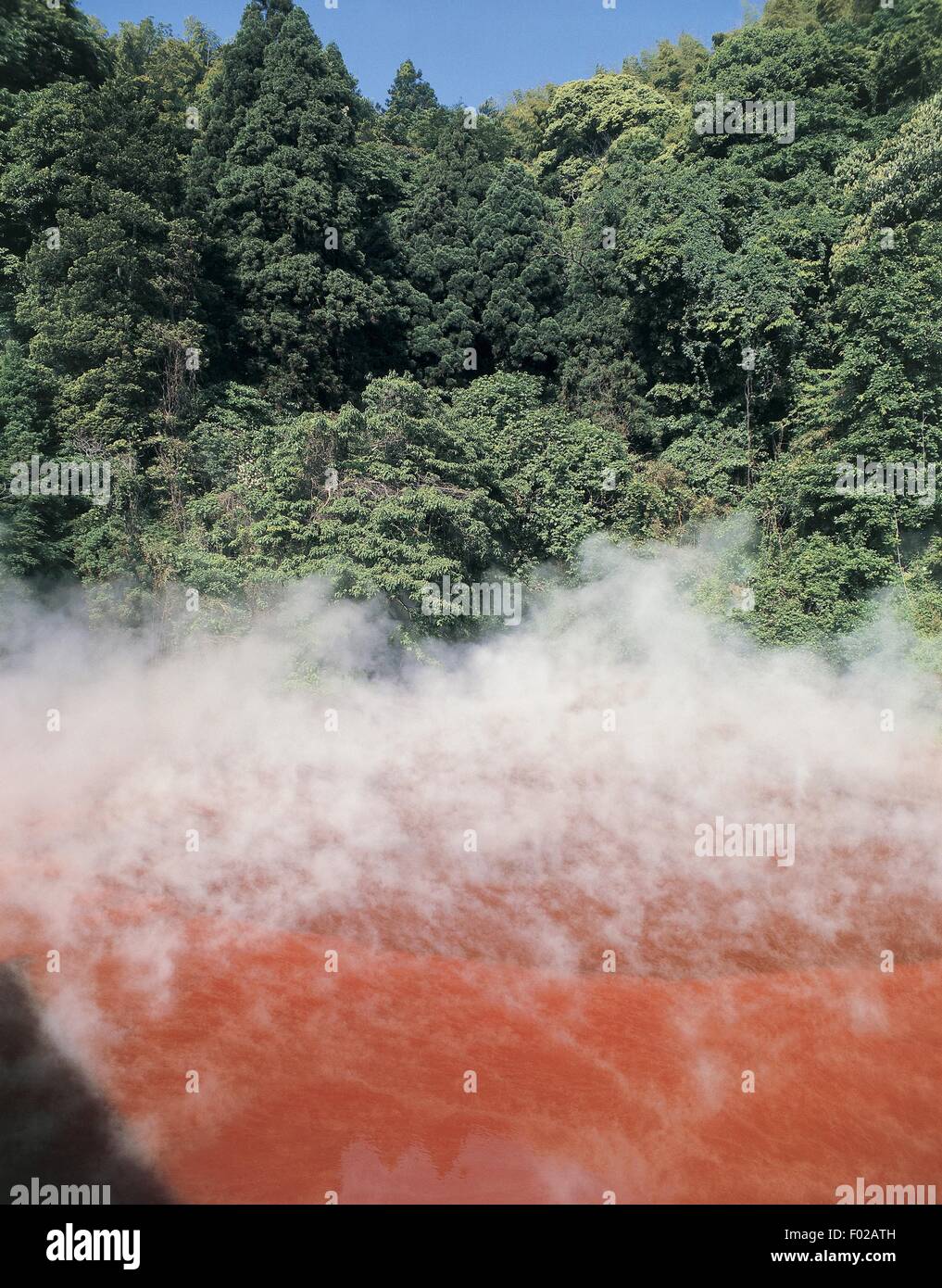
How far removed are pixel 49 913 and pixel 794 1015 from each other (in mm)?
6043

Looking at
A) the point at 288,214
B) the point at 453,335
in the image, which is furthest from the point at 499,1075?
the point at 453,335

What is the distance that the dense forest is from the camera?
1360cm

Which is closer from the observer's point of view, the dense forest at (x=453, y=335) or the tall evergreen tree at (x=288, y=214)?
the dense forest at (x=453, y=335)

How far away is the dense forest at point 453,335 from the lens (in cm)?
1360

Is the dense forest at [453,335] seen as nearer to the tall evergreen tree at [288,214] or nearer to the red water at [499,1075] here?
the tall evergreen tree at [288,214]

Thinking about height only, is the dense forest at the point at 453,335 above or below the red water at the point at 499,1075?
above

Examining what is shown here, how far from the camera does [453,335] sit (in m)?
19.4

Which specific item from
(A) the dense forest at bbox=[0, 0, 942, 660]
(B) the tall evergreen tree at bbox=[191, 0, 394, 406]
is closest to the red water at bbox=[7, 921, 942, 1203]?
(A) the dense forest at bbox=[0, 0, 942, 660]

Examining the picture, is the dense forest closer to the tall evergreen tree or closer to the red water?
the tall evergreen tree

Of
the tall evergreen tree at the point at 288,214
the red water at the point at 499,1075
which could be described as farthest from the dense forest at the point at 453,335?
the red water at the point at 499,1075

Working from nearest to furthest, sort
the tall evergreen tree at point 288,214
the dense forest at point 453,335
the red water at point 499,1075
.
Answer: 1. the red water at point 499,1075
2. the dense forest at point 453,335
3. the tall evergreen tree at point 288,214

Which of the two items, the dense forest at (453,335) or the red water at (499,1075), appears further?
the dense forest at (453,335)

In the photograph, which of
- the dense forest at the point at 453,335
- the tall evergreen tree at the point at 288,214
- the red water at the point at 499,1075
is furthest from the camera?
the tall evergreen tree at the point at 288,214
